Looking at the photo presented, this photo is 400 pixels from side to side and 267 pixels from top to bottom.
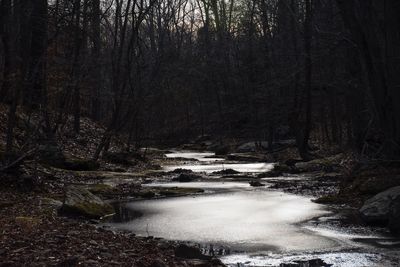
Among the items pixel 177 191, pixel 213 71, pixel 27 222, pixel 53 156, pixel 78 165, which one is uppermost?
pixel 213 71

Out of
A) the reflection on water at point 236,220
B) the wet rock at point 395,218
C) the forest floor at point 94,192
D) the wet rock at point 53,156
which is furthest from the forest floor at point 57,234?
the wet rock at point 395,218

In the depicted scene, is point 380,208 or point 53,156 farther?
point 53,156

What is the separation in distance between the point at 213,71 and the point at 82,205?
4211cm

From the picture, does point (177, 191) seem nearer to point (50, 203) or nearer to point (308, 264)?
point (50, 203)

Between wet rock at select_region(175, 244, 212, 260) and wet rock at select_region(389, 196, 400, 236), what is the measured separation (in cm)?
344

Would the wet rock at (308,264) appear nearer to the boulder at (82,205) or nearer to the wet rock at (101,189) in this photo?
the boulder at (82,205)

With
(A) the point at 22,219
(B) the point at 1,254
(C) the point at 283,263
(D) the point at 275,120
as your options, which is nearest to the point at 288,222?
(C) the point at 283,263

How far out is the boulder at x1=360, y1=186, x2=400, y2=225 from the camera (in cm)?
941

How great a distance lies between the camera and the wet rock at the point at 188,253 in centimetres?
718

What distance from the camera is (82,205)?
10.5m

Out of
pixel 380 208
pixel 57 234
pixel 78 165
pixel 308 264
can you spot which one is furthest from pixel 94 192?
pixel 308 264

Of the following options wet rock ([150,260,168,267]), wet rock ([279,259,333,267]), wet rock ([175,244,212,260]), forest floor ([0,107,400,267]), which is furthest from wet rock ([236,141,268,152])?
wet rock ([150,260,168,267])

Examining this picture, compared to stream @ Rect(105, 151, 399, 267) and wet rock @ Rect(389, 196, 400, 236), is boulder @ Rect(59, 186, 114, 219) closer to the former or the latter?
stream @ Rect(105, 151, 399, 267)

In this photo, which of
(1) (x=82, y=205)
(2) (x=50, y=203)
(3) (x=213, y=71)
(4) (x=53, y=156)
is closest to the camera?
(1) (x=82, y=205)
